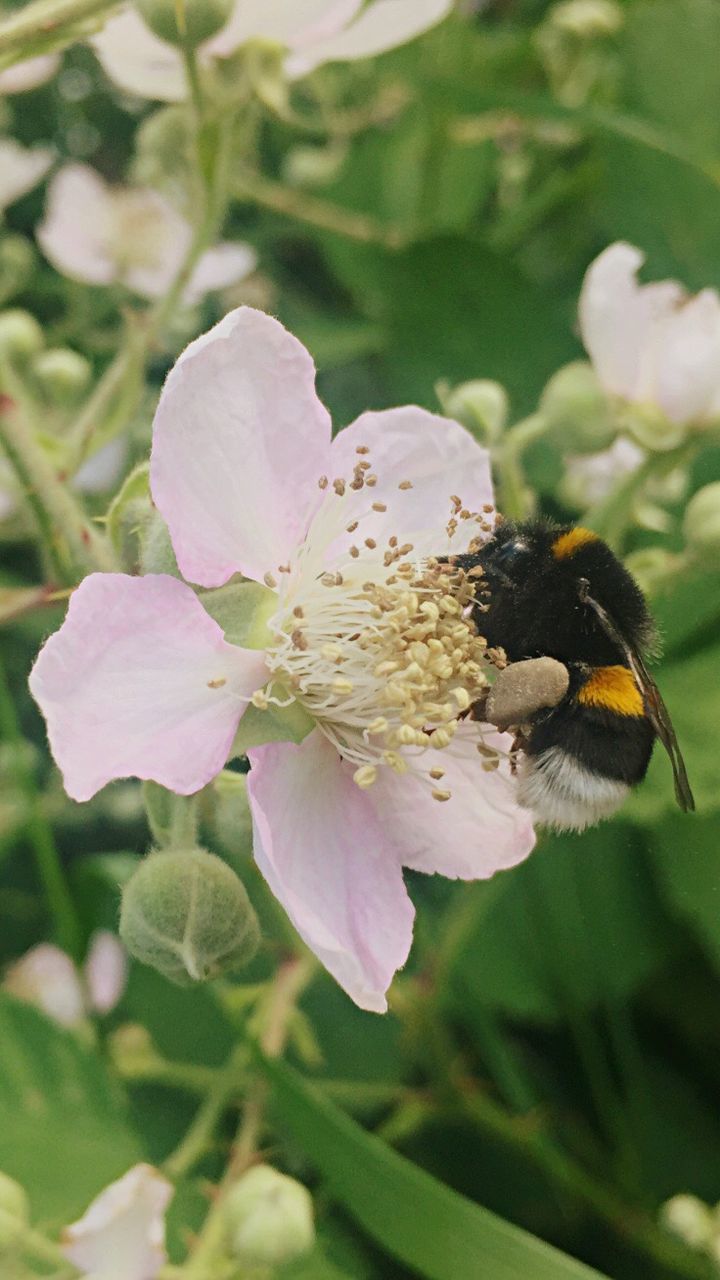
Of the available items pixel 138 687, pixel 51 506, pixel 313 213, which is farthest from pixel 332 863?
pixel 313 213

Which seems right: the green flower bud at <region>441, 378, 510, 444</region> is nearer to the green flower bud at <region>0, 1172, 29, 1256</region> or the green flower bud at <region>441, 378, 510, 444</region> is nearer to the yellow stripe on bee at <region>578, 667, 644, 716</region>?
the yellow stripe on bee at <region>578, 667, 644, 716</region>

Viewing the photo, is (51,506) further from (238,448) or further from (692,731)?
(692,731)

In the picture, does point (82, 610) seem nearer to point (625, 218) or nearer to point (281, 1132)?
point (281, 1132)

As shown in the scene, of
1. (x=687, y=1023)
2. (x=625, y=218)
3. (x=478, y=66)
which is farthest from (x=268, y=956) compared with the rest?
(x=478, y=66)

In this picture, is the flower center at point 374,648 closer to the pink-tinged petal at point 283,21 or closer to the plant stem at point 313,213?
the pink-tinged petal at point 283,21

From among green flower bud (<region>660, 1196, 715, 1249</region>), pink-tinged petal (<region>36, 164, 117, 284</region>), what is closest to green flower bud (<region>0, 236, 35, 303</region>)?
pink-tinged petal (<region>36, 164, 117, 284</region>)

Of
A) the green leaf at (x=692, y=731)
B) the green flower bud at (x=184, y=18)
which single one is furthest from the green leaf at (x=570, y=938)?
the green flower bud at (x=184, y=18)

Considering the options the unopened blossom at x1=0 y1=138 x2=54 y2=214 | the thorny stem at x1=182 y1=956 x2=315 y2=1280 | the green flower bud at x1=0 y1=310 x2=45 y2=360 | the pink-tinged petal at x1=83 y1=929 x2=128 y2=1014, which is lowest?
the pink-tinged petal at x1=83 y1=929 x2=128 y2=1014
